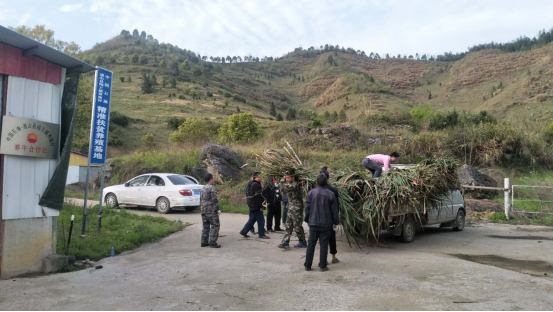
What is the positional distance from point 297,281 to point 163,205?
10675 mm

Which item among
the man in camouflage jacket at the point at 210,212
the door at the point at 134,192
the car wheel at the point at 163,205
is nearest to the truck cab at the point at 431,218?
the man in camouflage jacket at the point at 210,212

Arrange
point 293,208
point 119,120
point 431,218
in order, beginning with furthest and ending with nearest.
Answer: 1. point 119,120
2. point 431,218
3. point 293,208

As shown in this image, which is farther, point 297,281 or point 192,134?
point 192,134

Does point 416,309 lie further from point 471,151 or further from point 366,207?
point 471,151

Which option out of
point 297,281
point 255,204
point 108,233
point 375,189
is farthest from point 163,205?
point 297,281

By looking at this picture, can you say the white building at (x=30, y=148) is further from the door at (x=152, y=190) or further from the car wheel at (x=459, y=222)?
the car wheel at (x=459, y=222)

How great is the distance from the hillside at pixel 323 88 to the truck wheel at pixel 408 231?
2154 cm

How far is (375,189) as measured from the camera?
363 inches

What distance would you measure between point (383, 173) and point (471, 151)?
17018 mm

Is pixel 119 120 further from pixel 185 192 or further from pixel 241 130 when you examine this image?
A: pixel 185 192

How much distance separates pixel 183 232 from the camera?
11.7 m

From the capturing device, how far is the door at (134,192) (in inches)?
652

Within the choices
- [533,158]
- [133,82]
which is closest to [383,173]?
[533,158]

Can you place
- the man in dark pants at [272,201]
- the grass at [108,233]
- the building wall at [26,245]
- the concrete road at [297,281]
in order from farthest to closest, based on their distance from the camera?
1. the man in dark pants at [272,201]
2. the grass at [108,233]
3. the building wall at [26,245]
4. the concrete road at [297,281]
